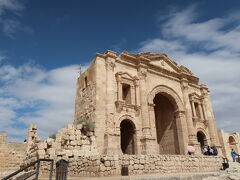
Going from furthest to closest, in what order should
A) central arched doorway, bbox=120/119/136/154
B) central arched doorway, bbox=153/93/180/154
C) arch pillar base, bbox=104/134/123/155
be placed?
central arched doorway, bbox=153/93/180/154 → central arched doorway, bbox=120/119/136/154 → arch pillar base, bbox=104/134/123/155

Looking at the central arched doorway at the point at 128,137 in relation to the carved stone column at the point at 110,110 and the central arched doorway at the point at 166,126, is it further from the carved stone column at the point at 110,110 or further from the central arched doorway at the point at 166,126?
the central arched doorway at the point at 166,126

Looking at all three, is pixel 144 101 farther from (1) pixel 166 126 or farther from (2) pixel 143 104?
(1) pixel 166 126

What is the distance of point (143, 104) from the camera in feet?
53.3

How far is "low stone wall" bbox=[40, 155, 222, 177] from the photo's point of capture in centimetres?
873

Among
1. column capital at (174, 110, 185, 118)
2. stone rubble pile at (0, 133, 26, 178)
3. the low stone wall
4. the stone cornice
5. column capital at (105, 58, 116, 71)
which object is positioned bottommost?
the low stone wall

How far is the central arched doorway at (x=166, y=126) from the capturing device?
19.1 m

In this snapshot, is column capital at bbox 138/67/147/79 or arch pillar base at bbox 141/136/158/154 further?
column capital at bbox 138/67/147/79

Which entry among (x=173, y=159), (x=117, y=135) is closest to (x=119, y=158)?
(x=173, y=159)

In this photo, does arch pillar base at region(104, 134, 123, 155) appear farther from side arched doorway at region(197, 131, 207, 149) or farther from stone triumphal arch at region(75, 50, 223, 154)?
side arched doorway at region(197, 131, 207, 149)

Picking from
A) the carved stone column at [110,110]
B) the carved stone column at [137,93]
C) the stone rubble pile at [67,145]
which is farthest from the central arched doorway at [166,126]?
the stone rubble pile at [67,145]

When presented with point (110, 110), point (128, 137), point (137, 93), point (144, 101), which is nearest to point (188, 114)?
point (144, 101)

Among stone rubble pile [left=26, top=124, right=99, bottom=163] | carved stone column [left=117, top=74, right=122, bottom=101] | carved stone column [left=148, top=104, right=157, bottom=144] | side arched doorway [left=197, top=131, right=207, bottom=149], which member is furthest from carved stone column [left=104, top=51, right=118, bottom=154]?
side arched doorway [left=197, top=131, right=207, bottom=149]

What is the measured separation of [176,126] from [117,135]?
745cm

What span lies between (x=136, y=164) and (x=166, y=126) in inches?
454
